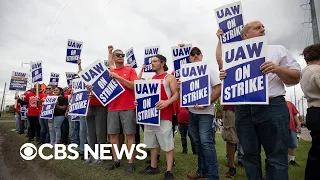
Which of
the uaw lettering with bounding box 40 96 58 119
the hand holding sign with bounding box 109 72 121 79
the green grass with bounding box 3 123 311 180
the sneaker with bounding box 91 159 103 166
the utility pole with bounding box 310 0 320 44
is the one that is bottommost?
the green grass with bounding box 3 123 311 180

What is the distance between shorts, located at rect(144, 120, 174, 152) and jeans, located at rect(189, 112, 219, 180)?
447 mm

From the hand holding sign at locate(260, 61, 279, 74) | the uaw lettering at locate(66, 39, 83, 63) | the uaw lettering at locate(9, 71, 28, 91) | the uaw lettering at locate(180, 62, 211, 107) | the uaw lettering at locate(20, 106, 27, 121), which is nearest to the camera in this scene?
the hand holding sign at locate(260, 61, 279, 74)

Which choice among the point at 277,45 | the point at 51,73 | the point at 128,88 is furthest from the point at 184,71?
the point at 51,73

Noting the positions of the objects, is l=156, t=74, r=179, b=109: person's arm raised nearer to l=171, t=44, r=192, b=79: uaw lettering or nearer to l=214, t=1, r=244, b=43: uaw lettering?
l=214, t=1, r=244, b=43: uaw lettering

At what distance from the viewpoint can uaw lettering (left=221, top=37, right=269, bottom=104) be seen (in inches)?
115

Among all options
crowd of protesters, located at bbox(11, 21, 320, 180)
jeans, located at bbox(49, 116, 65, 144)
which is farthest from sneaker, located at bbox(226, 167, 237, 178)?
jeans, located at bbox(49, 116, 65, 144)

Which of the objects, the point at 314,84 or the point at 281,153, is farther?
the point at 314,84

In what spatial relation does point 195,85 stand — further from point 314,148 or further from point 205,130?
point 314,148

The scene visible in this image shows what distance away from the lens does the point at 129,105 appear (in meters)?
5.49

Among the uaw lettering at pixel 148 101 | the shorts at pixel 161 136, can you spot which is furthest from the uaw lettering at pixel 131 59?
the shorts at pixel 161 136

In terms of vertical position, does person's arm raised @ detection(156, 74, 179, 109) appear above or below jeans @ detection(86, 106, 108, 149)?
above

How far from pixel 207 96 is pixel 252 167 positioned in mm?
1487

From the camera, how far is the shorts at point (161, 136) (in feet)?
15.6

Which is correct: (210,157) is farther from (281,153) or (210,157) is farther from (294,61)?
(294,61)
